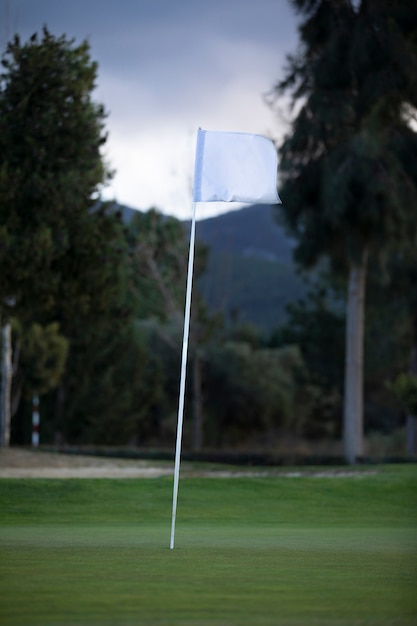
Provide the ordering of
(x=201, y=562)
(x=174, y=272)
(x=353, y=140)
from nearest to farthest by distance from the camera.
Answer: (x=201, y=562), (x=353, y=140), (x=174, y=272)

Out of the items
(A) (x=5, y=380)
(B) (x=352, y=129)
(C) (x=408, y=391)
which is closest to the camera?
(C) (x=408, y=391)

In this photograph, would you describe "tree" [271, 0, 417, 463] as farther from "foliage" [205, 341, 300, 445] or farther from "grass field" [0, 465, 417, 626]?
"foliage" [205, 341, 300, 445]

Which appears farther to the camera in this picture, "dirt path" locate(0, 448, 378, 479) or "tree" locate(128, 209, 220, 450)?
"tree" locate(128, 209, 220, 450)

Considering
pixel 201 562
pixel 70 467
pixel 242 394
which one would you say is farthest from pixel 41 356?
pixel 201 562

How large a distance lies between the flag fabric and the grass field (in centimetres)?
320

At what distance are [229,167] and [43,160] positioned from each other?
49.7 feet

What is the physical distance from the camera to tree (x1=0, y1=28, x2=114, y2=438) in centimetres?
2412

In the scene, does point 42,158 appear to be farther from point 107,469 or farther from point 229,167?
point 229,167

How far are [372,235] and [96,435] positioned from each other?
1528cm

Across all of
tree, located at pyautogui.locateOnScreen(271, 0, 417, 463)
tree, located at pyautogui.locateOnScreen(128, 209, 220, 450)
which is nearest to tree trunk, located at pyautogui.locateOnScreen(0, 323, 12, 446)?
tree, located at pyautogui.locateOnScreen(271, 0, 417, 463)

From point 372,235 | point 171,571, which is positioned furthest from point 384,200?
point 171,571

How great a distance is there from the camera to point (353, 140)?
2886 centimetres

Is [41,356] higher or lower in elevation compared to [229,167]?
lower

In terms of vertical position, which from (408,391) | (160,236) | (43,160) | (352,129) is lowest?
(408,391)
